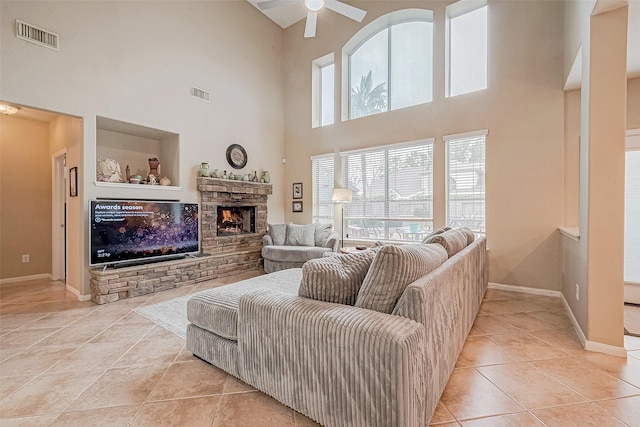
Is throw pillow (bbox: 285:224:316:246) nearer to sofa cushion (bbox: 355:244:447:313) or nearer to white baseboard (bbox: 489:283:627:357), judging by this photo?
white baseboard (bbox: 489:283:627:357)

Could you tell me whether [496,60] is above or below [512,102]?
above

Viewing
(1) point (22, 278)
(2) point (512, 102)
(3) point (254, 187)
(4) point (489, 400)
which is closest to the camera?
(4) point (489, 400)

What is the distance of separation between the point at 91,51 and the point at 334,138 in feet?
12.7

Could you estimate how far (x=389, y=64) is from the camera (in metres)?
5.32

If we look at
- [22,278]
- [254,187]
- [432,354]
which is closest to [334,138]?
[254,187]

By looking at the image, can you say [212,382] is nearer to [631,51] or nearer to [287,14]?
[631,51]

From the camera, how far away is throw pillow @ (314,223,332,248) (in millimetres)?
5395

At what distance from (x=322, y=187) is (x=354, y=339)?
490cm

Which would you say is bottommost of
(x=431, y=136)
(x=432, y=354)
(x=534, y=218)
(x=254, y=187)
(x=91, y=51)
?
(x=432, y=354)

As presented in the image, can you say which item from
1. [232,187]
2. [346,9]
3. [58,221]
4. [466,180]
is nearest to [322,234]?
[232,187]

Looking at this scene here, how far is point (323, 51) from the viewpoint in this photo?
19.5 feet

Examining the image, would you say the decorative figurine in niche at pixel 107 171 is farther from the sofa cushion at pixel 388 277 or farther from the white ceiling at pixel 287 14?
the white ceiling at pixel 287 14

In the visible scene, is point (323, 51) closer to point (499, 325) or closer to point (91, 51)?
point (91, 51)

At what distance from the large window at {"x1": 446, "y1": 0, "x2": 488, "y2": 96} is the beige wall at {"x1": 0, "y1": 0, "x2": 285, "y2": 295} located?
3.57m
